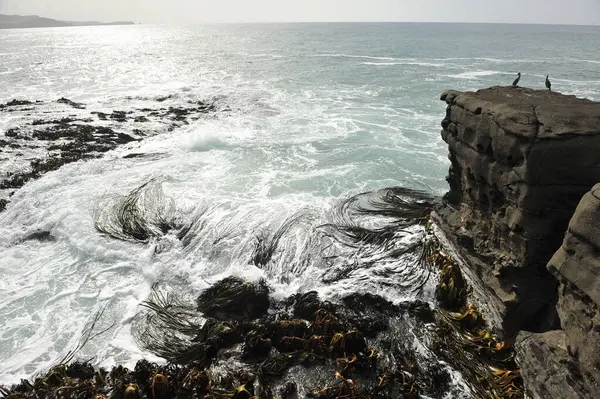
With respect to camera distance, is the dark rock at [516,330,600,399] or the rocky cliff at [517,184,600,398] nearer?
the rocky cliff at [517,184,600,398]

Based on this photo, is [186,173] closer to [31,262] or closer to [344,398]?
[31,262]

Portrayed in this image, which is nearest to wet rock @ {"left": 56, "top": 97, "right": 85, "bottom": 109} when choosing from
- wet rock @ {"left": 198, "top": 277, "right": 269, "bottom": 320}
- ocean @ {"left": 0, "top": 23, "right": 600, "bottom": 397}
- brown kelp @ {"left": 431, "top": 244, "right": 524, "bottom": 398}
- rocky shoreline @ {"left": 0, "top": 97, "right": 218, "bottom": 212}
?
rocky shoreline @ {"left": 0, "top": 97, "right": 218, "bottom": 212}

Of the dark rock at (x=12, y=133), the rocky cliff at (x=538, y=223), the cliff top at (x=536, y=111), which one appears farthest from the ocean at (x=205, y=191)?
the cliff top at (x=536, y=111)

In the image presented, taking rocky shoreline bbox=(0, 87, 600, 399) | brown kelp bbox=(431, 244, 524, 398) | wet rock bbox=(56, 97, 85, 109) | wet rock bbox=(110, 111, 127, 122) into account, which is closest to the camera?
rocky shoreline bbox=(0, 87, 600, 399)

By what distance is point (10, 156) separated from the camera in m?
18.2

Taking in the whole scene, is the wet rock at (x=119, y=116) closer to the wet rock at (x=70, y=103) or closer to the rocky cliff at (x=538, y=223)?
the wet rock at (x=70, y=103)

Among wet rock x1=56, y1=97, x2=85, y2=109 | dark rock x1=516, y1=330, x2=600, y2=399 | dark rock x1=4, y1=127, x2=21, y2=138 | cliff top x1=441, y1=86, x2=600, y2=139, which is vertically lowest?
dark rock x1=516, y1=330, x2=600, y2=399

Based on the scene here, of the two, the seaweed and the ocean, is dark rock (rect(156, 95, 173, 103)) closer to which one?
the ocean

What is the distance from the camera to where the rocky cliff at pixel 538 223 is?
5.64 meters

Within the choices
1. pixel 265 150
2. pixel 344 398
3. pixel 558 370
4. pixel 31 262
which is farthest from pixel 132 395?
Result: pixel 265 150

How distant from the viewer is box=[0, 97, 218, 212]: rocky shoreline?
17.1m

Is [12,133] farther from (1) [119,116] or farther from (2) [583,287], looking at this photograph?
(2) [583,287]

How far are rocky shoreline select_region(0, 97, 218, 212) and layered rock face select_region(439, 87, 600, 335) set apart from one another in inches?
608

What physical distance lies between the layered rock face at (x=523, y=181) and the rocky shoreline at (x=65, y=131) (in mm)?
15448
